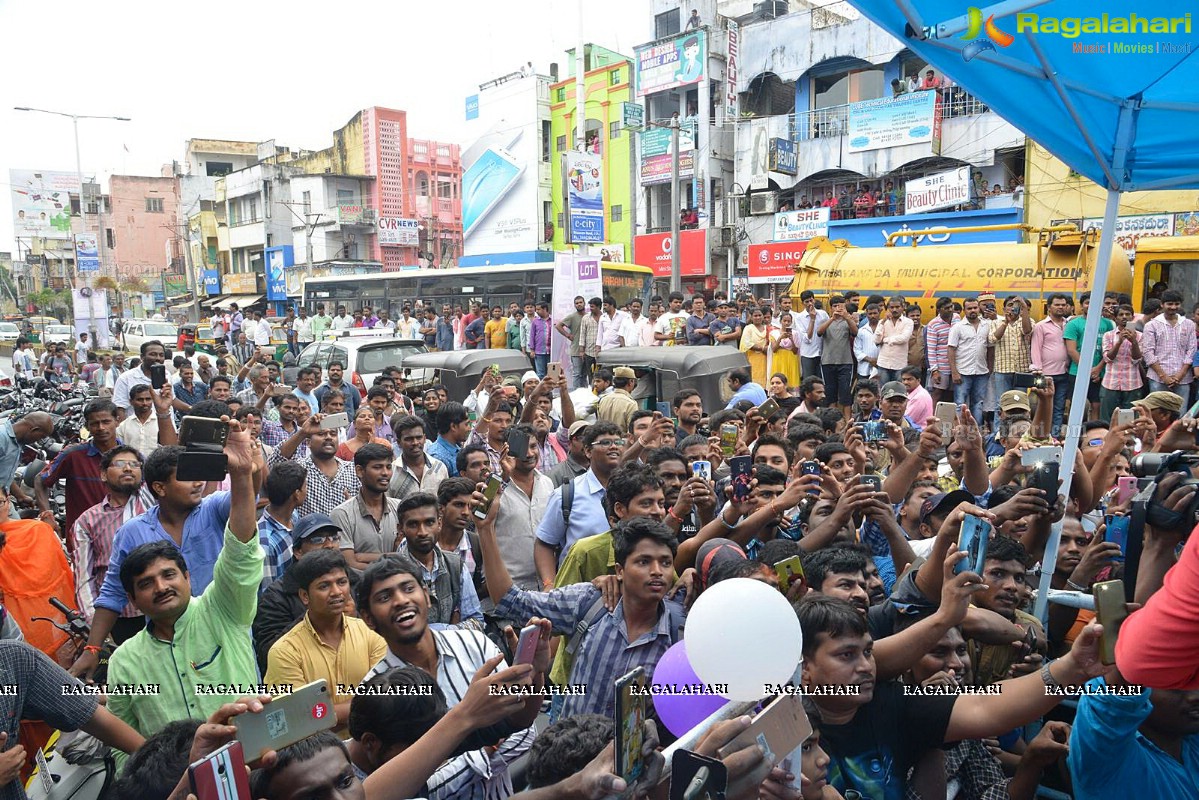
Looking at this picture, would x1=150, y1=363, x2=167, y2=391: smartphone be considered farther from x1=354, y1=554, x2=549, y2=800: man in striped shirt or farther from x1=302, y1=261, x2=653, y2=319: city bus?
x1=302, y1=261, x2=653, y2=319: city bus

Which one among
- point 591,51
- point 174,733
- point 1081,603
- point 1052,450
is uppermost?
point 591,51

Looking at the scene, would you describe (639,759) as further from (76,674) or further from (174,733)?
(76,674)

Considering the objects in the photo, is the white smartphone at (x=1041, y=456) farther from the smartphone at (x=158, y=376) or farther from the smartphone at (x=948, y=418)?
the smartphone at (x=158, y=376)

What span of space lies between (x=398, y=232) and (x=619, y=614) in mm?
45968

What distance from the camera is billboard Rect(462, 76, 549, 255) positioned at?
38.2m

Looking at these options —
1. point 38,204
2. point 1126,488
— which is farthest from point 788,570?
point 38,204

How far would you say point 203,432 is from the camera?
10.3ft

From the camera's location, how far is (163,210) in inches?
2489

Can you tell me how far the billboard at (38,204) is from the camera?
54.0 meters

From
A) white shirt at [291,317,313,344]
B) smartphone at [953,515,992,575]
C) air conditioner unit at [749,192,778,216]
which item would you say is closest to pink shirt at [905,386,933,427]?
smartphone at [953,515,992,575]

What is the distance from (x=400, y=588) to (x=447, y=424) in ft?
11.8

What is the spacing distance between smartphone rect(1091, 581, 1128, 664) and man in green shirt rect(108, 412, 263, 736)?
2.71 meters

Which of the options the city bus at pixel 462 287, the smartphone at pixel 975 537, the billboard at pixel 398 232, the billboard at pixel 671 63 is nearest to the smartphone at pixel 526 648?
the smartphone at pixel 975 537

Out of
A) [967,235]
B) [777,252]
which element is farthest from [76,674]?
[777,252]
